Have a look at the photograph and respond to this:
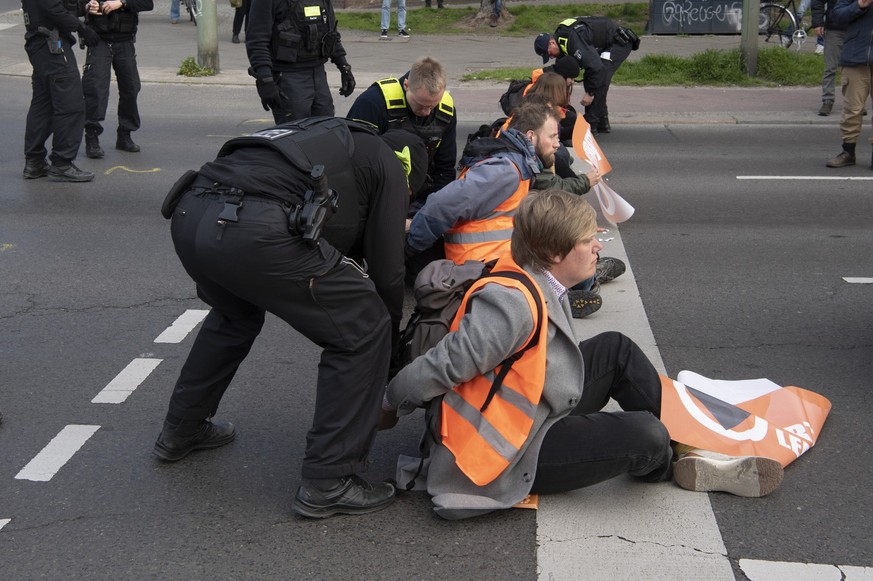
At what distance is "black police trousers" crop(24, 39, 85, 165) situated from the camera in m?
9.02

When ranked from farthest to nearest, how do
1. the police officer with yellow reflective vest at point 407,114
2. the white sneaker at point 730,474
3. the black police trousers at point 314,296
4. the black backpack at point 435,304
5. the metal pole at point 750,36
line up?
the metal pole at point 750,36 → the police officer with yellow reflective vest at point 407,114 → the black backpack at point 435,304 → the white sneaker at point 730,474 → the black police trousers at point 314,296

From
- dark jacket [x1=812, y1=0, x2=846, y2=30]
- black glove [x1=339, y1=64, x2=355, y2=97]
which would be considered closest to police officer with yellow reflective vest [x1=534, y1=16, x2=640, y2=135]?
dark jacket [x1=812, y1=0, x2=846, y2=30]

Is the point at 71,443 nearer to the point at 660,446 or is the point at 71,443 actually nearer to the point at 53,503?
the point at 53,503

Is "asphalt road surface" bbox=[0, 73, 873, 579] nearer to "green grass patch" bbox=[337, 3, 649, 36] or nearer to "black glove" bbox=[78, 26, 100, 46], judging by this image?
"black glove" bbox=[78, 26, 100, 46]

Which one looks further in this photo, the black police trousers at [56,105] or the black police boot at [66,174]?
the black police boot at [66,174]

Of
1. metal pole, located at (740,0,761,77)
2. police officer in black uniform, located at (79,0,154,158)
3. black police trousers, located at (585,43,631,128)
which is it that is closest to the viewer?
police officer in black uniform, located at (79,0,154,158)

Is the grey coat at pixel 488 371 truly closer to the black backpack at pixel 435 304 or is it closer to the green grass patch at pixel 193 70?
the black backpack at pixel 435 304

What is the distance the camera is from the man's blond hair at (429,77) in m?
5.97

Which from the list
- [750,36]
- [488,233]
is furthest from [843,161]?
[488,233]

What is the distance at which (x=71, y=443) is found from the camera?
4379mm

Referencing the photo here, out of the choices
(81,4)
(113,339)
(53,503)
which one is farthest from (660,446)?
(81,4)

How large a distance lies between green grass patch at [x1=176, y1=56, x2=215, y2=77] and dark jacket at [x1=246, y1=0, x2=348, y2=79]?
783 cm

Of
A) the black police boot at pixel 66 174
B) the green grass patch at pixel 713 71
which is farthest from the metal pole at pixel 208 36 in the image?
the black police boot at pixel 66 174

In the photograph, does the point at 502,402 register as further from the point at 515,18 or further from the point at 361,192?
the point at 515,18
